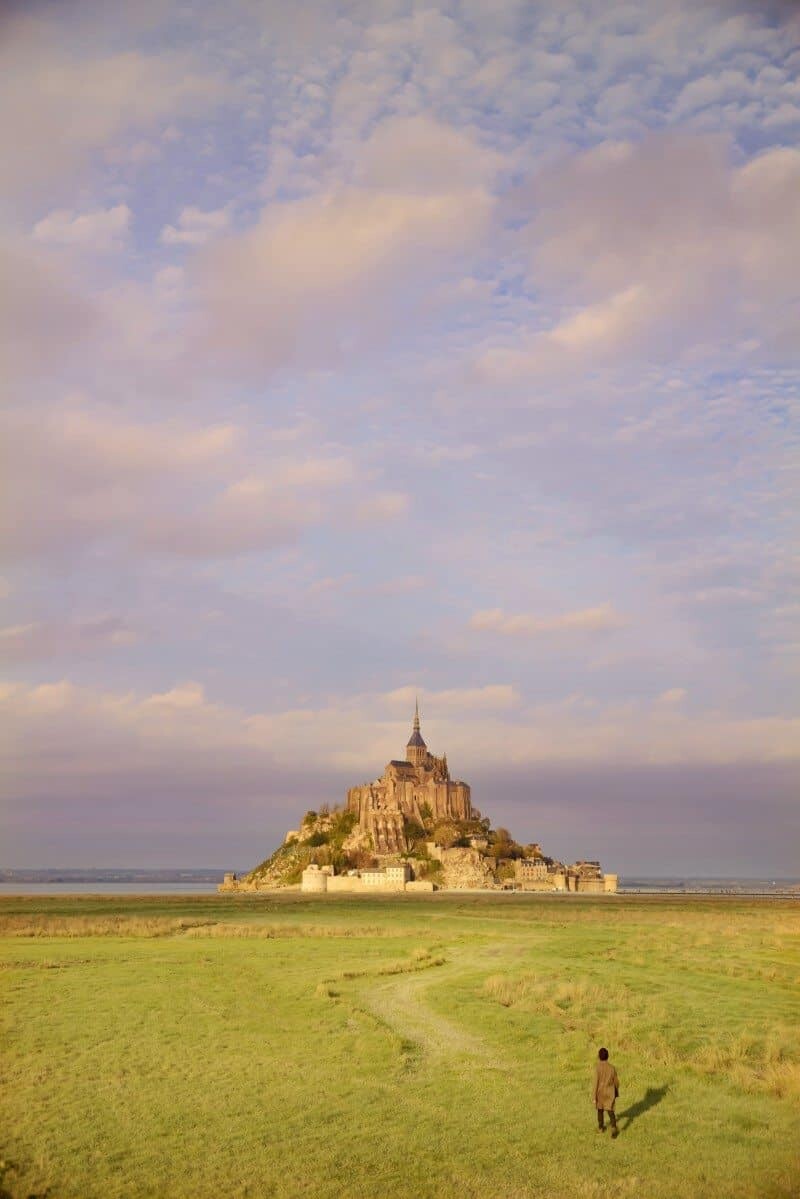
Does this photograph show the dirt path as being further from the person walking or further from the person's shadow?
the person walking

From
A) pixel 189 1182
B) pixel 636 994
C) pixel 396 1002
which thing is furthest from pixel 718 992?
pixel 189 1182

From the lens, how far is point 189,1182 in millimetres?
15617

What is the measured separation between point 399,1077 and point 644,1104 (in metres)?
5.21

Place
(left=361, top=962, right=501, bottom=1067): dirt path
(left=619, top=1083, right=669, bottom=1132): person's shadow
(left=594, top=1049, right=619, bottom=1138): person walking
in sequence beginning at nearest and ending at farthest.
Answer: (left=594, top=1049, right=619, bottom=1138): person walking
(left=619, top=1083, right=669, bottom=1132): person's shadow
(left=361, top=962, right=501, bottom=1067): dirt path

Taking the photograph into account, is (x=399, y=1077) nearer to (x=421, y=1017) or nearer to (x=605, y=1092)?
(x=605, y=1092)

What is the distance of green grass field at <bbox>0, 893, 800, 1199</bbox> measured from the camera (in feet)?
52.7

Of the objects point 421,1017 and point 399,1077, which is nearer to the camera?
point 399,1077

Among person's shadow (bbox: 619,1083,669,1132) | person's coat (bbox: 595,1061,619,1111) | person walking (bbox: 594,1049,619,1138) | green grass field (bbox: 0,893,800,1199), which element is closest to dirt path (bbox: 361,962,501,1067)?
green grass field (bbox: 0,893,800,1199)

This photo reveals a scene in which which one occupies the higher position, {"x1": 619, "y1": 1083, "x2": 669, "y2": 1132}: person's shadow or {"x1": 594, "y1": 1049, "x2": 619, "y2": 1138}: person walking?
{"x1": 594, "y1": 1049, "x2": 619, "y2": 1138}: person walking

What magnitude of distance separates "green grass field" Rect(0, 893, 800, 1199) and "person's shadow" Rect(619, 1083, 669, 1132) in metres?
0.07

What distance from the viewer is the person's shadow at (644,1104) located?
18.8m

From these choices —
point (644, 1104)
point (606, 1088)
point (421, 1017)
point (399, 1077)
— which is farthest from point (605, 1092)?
point (421, 1017)

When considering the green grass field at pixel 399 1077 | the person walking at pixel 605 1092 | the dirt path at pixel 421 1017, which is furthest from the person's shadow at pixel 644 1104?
the dirt path at pixel 421 1017

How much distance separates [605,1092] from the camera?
58.5ft
